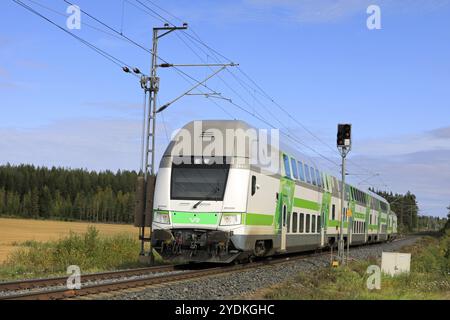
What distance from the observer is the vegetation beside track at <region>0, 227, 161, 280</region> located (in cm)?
1859

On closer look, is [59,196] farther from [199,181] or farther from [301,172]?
[199,181]

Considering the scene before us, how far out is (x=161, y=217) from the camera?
17.0m

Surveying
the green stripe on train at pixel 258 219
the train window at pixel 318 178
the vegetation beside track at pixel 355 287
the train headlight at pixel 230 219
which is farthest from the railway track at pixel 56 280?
the train window at pixel 318 178

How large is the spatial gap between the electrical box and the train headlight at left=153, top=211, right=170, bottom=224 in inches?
239

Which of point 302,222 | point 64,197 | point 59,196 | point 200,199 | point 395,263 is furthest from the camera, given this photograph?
point 64,197

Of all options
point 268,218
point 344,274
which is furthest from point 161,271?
point 344,274

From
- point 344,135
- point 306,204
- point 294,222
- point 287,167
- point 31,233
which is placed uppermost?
point 344,135

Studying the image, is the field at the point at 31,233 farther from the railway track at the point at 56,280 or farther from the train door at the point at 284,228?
the train door at the point at 284,228

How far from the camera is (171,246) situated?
16.5m

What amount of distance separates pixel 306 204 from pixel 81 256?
9.10 meters

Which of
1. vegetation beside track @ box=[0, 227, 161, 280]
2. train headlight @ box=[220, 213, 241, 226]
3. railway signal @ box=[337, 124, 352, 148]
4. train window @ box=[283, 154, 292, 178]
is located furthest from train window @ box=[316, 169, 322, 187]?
train headlight @ box=[220, 213, 241, 226]

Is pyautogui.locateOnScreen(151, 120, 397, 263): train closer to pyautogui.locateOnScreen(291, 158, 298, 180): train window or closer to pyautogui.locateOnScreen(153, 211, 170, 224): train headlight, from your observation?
pyautogui.locateOnScreen(153, 211, 170, 224): train headlight

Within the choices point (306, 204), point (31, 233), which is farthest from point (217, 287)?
point (31, 233)
